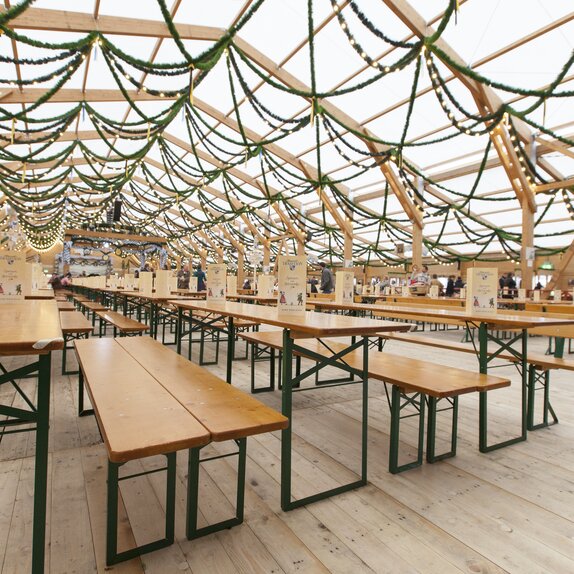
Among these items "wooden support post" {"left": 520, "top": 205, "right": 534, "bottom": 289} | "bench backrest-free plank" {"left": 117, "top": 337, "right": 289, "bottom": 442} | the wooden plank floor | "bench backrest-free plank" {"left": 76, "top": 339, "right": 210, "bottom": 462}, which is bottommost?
the wooden plank floor

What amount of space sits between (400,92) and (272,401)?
264 inches

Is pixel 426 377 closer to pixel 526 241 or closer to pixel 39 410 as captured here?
pixel 39 410

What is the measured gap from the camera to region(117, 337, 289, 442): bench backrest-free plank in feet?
4.10

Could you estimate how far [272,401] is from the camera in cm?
310

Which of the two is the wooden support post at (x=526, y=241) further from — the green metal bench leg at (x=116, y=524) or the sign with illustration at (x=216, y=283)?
the green metal bench leg at (x=116, y=524)

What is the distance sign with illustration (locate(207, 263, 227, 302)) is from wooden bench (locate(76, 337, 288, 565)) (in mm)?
1258

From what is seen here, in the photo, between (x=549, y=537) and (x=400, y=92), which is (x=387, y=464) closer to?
(x=549, y=537)

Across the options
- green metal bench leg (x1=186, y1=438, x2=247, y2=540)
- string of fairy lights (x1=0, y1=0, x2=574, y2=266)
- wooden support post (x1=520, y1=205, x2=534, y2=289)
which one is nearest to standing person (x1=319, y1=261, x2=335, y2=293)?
string of fairy lights (x1=0, y1=0, x2=574, y2=266)

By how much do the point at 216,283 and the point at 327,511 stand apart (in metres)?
1.97

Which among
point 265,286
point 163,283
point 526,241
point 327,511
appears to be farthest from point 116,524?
point 526,241

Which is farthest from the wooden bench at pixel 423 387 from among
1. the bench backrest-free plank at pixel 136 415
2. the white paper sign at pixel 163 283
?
the white paper sign at pixel 163 283

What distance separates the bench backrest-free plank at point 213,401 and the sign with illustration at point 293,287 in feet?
1.85

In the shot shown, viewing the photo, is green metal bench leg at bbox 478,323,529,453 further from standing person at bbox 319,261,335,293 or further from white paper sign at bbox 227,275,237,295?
standing person at bbox 319,261,335,293

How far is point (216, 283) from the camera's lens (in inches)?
124
